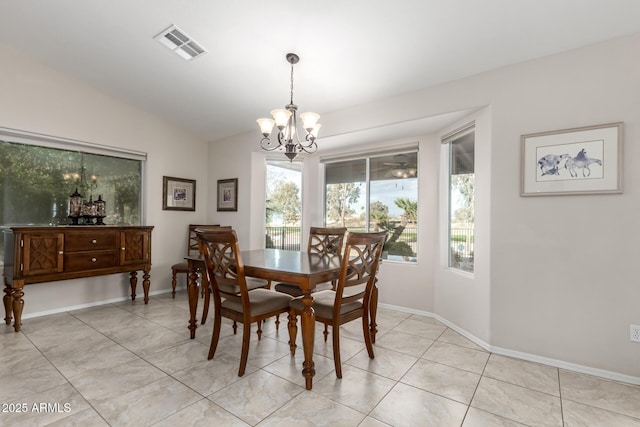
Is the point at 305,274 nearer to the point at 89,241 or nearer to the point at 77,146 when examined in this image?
the point at 89,241

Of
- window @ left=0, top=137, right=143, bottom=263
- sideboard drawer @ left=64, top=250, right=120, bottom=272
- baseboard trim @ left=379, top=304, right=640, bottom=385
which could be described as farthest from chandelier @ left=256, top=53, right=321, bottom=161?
window @ left=0, top=137, right=143, bottom=263

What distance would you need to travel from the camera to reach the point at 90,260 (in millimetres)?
3416

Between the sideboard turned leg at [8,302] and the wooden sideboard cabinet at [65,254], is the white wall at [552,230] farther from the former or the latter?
the sideboard turned leg at [8,302]

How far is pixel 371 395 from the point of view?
1.95 meters

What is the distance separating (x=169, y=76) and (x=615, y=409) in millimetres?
4593

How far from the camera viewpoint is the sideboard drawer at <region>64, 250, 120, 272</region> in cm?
326

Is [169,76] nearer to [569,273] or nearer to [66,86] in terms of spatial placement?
[66,86]

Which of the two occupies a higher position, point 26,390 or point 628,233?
point 628,233

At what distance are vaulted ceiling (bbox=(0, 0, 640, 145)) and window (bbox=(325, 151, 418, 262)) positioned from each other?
918mm

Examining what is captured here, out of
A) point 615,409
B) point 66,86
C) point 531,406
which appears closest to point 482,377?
point 531,406

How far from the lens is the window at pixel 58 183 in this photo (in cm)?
334

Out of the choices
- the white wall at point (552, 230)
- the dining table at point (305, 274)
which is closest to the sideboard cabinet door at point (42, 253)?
the dining table at point (305, 274)

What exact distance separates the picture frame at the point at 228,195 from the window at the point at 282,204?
484mm

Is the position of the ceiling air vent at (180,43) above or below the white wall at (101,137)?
above
